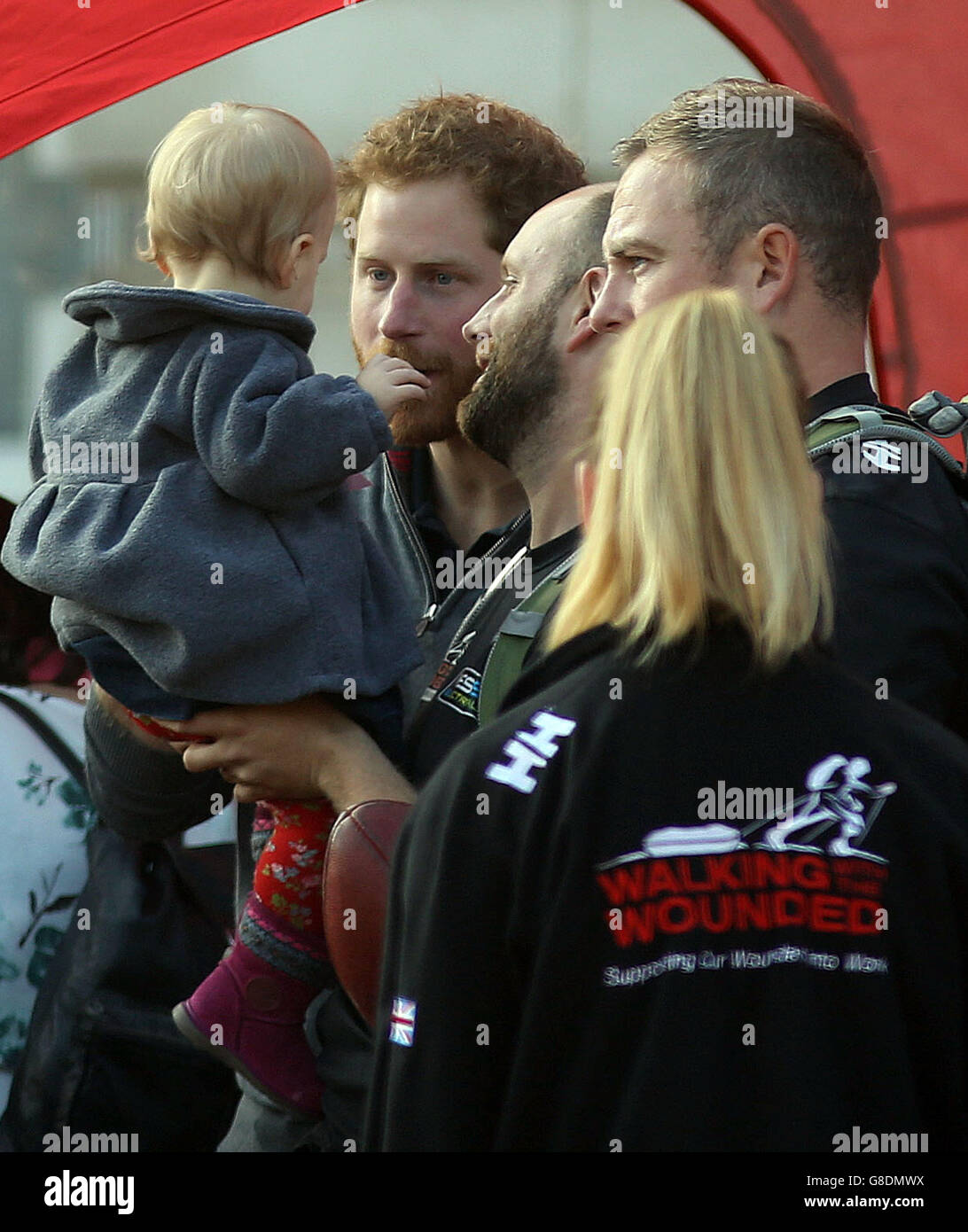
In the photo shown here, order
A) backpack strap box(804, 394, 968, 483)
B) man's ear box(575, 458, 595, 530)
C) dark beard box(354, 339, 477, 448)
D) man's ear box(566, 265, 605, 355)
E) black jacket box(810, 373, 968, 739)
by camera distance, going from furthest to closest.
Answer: dark beard box(354, 339, 477, 448), man's ear box(566, 265, 605, 355), backpack strap box(804, 394, 968, 483), black jacket box(810, 373, 968, 739), man's ear box(575, 458, 595, 530)

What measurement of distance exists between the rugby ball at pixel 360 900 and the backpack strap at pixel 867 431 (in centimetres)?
76

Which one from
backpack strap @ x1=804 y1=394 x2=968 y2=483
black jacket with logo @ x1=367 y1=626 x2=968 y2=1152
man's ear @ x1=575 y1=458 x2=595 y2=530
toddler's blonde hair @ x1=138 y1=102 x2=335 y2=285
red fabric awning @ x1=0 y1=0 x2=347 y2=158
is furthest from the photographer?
red fabric awning @ x1=0 y1=0 x2=347 y2=158

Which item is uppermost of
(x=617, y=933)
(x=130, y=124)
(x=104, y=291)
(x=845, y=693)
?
(x=130, y=124)

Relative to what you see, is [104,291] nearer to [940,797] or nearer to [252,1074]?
[252,1074]

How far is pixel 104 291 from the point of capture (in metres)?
2.38

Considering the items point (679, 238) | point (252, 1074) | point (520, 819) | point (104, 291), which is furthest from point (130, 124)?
point (520, 819)

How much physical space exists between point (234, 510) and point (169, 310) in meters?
0.31

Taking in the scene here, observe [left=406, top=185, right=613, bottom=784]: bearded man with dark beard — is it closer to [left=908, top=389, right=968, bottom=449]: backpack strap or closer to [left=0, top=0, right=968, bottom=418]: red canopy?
[left=908, top=389, right=968, bottom=449]: backpack strap

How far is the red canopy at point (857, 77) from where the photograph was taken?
322 centimetres

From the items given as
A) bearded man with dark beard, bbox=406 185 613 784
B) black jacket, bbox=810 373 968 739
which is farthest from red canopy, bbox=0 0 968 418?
black jacket, bbox=810 373 968 739

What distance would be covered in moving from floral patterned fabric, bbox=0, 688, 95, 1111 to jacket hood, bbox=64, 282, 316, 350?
1.27 meters

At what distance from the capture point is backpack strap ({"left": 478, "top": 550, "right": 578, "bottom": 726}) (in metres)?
2.28
